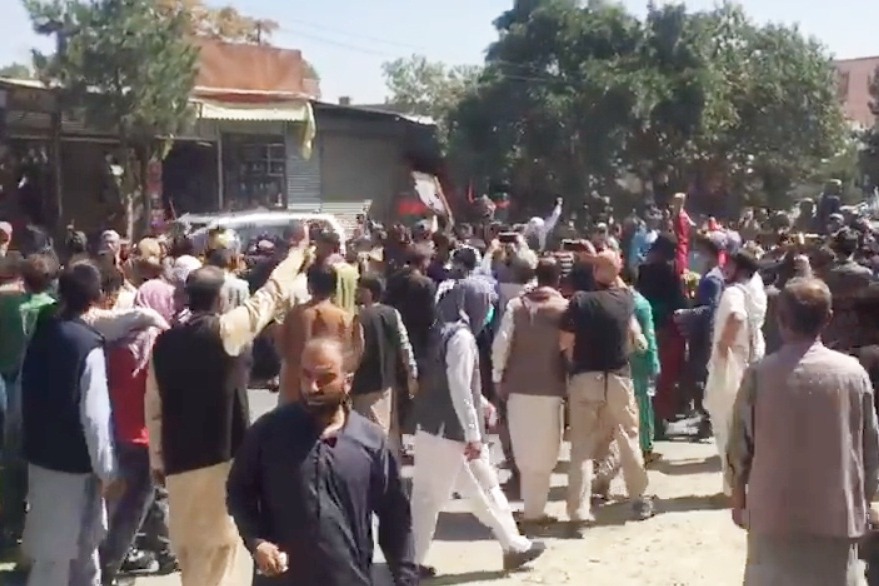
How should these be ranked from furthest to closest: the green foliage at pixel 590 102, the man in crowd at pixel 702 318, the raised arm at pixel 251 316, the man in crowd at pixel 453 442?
1. the green foliage at pixel 590 102
2. the man in crowd at pixel 702 318
3. the man in crowd at pixel 453 442
4. the raised arm at pixel 251 316

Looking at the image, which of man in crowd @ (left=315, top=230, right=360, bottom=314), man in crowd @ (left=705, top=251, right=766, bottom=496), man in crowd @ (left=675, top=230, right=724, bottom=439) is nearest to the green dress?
man in crowd @ (left=675, top=230, right=724, bottom=439)

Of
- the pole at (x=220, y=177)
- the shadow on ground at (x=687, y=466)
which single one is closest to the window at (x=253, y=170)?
the pole at (x=220, y=177)

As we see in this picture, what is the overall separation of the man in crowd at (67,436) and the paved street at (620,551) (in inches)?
59.4

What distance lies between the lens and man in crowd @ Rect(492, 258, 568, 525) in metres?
8.59

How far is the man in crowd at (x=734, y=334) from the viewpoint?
28.8 feet

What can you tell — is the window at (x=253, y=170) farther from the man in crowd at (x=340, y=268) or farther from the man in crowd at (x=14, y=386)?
the man in crowd at (x=14, y=386)

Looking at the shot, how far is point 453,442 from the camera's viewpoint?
762 centimetres

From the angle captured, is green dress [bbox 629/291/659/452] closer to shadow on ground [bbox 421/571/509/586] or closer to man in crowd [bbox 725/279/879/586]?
shadow on ground [bbox 421/571/509/586]

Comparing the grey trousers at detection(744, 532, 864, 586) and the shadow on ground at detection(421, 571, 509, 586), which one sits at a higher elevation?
the grey trousers at detection(744, 532, 864, 586)

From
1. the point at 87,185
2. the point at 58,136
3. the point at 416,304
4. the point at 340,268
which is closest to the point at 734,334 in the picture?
the point at 416,304

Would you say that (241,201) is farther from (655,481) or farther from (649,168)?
(655,481)

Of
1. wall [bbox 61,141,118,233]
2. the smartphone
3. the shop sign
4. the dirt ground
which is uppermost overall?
the shop sign

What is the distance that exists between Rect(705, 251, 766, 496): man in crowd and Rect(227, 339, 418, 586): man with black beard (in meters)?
5.01

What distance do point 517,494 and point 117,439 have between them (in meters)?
3.78
